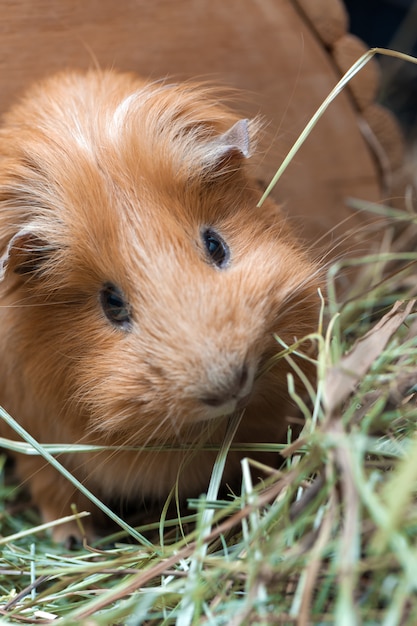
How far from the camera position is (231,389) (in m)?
1.57

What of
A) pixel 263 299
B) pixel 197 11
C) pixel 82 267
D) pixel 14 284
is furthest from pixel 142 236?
pixel 197 11

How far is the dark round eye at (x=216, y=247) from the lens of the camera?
1.82 m

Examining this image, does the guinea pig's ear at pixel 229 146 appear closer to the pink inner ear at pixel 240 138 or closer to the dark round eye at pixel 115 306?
the pink inner ear at pixel 240 138

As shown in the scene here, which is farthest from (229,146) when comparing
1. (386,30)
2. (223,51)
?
(386,30)

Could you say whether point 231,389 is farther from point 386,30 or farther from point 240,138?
point 386,30

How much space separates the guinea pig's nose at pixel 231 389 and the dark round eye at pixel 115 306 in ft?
1.10

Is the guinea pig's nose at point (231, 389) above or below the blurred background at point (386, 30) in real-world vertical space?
below

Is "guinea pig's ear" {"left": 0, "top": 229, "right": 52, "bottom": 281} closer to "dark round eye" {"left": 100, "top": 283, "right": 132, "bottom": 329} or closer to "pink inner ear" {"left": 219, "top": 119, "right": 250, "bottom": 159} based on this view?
"dark round eye" {"left": 100, "top": 283, "right": 132, "bottom": 329}

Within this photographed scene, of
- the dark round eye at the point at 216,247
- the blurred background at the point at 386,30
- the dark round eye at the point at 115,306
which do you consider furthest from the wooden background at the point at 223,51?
the blurred background at the point at 386,30

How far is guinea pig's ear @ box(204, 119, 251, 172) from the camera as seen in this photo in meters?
1.87

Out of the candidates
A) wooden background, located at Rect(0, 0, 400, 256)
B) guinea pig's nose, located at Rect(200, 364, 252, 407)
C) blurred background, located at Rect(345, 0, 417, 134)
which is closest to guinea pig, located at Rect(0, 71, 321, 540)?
guinea pig's nose, located at Rect(200, 364, 252, 407)

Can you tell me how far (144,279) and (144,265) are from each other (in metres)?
0.04

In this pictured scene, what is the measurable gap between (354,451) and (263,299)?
19.7 inches

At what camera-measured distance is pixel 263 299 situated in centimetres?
170
